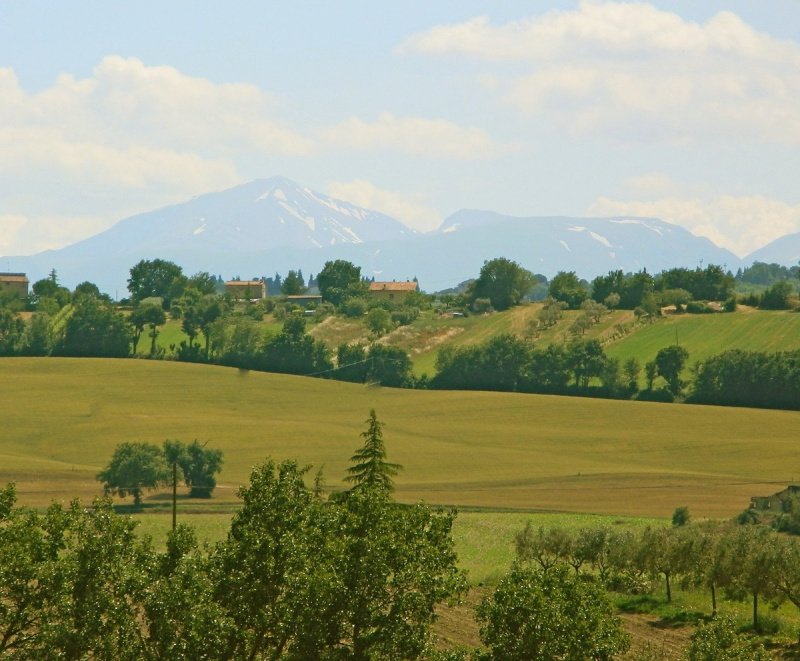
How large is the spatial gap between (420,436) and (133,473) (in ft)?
118

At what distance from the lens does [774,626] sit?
5478 centimetres

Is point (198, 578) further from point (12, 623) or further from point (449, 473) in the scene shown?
point (449, 473)

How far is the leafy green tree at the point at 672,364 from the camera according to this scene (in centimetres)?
14962

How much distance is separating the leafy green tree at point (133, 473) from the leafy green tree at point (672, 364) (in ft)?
221

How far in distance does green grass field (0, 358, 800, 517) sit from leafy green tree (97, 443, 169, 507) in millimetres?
1947

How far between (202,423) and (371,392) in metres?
26.9

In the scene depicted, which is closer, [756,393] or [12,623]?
[12,623]

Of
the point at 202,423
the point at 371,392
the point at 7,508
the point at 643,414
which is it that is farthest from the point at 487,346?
the point at 7,508

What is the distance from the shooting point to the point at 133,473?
102938 mm

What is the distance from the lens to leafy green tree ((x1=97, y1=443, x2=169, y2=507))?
335 ft

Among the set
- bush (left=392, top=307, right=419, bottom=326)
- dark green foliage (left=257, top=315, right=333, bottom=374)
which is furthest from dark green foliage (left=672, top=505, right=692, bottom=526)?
bush (left=392, top=307, right=419, bottom=326)

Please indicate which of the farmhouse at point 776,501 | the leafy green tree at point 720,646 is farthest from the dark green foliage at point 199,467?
the leafy green tree at point 720,646

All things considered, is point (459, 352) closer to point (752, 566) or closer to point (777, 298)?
point (777, 298)

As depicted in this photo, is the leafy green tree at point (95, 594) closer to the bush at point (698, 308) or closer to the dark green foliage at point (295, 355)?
the dark green foliage at point (295, 355)
